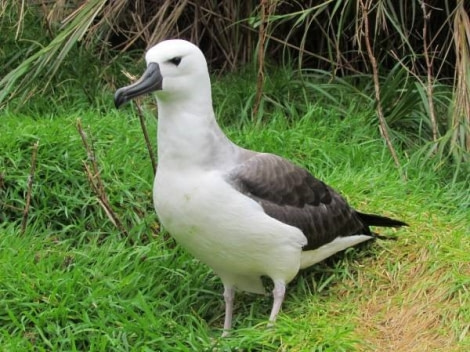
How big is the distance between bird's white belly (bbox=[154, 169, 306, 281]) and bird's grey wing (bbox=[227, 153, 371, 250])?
0.06m

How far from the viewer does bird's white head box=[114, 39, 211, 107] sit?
12.2ft

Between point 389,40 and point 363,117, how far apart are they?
2.23 feet

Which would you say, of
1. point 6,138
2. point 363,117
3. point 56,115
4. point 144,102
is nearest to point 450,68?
point 363,117

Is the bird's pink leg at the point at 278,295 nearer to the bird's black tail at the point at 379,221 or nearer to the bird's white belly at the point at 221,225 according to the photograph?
the bird's white belly at the point at 221,225

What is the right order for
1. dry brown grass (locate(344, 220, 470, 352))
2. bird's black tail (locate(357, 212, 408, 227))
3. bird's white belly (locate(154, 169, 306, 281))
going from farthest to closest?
bird's black tail (locate(357, 212, 408, 227)), dry brown grass (locate(344, 220, 470, 352)), bird's white belly (locate(154, 169, 306, 281))

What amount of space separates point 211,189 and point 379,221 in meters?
0.99

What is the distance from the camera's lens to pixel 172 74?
3.75 m

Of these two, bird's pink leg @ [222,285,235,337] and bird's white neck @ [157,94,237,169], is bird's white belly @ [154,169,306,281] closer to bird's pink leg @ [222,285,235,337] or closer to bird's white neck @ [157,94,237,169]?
bird's white neck @ [157,94,237,169]

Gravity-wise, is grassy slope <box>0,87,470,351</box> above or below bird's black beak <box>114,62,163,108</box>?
below

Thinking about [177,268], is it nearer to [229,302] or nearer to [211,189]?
[229,302]

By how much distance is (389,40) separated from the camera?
6043 mm

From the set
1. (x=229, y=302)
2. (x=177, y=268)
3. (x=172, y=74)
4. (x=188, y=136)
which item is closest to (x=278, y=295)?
(x=229, y=302)

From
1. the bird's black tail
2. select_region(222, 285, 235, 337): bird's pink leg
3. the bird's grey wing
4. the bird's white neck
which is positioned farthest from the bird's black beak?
the bird's black tail

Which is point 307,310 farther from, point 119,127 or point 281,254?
point 119,127
